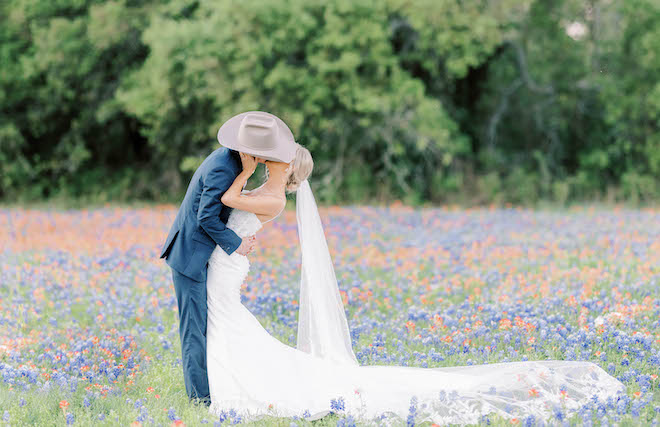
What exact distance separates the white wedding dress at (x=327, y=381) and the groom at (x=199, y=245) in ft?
0.32

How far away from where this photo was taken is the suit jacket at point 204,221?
4746 millimetres

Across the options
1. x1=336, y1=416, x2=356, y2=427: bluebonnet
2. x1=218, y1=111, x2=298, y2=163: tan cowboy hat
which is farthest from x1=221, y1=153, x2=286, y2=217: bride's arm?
x1=336, y1=416, x2=356, y2=427: bluebonnet

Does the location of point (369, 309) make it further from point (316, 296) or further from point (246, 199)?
point (246, 199)

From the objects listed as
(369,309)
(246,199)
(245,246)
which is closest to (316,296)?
(245,246)

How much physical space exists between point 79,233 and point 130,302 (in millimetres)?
6056

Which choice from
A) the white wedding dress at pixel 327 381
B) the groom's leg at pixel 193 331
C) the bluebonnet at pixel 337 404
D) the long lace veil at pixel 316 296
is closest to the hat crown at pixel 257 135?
the white wedding dress at pixel 327 381

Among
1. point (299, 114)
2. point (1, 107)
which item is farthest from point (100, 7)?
point (299, 114)

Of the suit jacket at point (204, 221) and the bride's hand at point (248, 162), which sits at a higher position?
the bride's hand at point (248, 162)

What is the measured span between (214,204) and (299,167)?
69 cm

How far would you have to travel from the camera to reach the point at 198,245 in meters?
4.89

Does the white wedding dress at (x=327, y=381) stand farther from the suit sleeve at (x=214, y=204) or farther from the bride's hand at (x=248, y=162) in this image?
the bride's hand at (x=248, y=162)

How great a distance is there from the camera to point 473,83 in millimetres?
23797

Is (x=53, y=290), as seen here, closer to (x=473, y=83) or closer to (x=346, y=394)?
(x=346, y=394)

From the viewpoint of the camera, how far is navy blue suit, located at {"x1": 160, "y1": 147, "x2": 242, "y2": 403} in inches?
187
